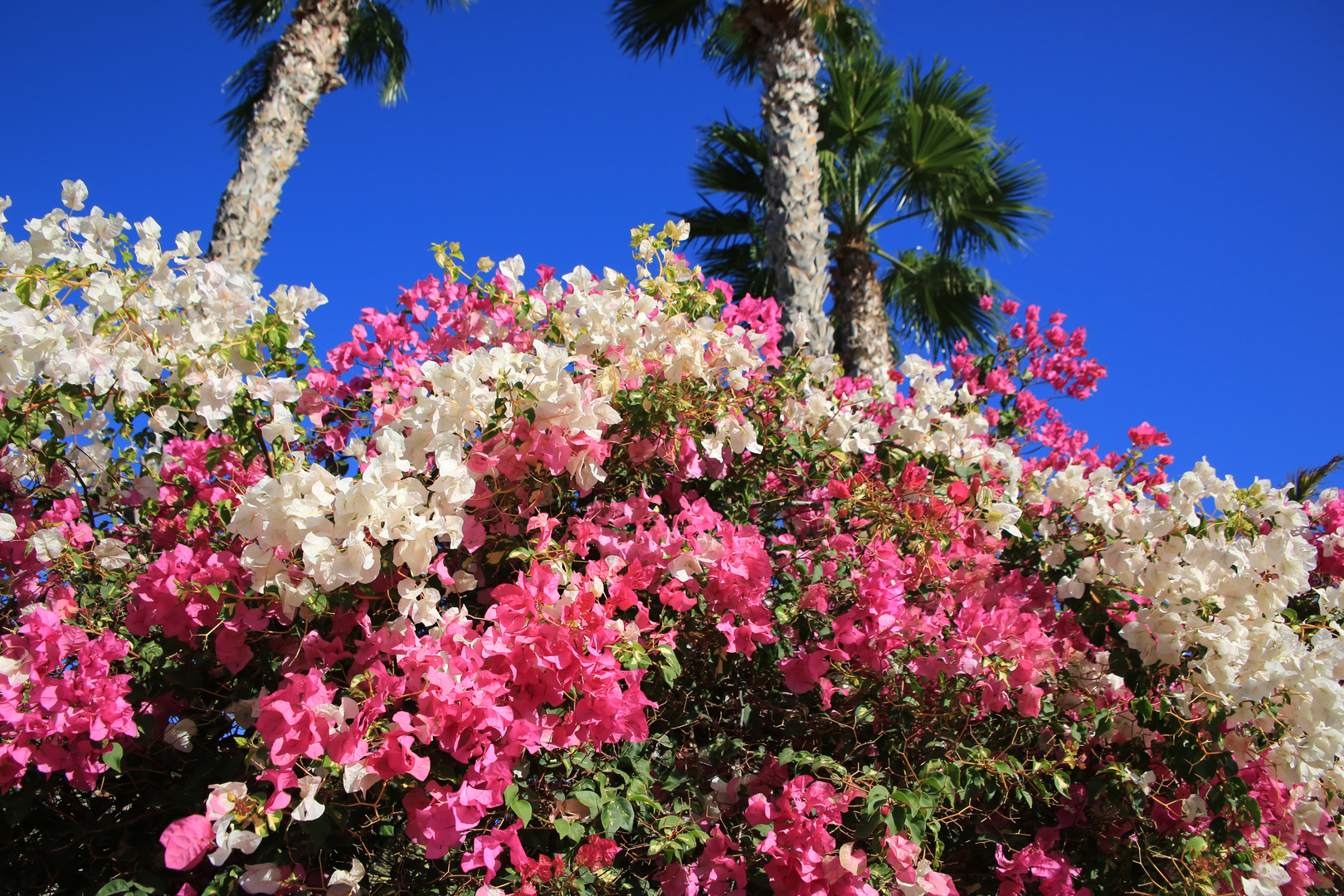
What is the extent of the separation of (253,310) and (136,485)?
25.6 inches

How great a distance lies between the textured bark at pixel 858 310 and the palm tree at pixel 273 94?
193 inches

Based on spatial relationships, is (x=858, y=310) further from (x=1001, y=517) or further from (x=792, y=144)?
(x=1001, y=517)

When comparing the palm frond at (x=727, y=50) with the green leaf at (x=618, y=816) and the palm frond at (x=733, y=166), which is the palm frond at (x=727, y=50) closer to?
the palm frond at (x=733, y=166)

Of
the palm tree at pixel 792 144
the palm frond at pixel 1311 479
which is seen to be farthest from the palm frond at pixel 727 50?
the palm frond at pixel 1311 479

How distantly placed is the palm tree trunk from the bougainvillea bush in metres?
2.40

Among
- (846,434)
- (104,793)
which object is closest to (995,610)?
(846,434)

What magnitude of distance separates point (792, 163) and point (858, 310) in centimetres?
276

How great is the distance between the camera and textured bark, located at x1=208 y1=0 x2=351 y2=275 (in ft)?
20.9

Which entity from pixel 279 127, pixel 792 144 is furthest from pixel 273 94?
Answer: pixel 792 144

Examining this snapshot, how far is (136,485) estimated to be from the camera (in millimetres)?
2447

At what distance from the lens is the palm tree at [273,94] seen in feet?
21.0

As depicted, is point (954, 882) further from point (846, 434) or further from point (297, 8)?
point (297, 8)

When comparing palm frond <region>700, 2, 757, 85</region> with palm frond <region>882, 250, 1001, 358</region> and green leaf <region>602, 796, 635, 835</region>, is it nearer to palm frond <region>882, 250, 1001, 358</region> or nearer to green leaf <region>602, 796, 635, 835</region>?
palm frond <region>882, 250, 1001, 358</region>

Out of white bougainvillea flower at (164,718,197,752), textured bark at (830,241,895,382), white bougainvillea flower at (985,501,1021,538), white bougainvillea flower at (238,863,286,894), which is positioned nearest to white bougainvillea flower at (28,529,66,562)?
white bougainvillea flower at (164,718,197,752)
